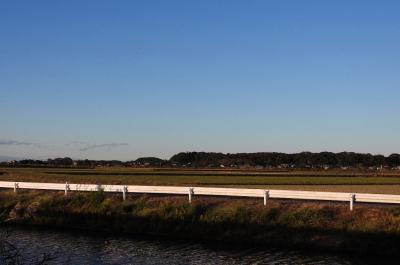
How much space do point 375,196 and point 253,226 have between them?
664 cm

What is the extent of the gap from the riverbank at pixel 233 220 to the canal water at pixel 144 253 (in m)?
1.61

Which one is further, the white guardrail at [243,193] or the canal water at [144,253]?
the white guardrail at [243,193]

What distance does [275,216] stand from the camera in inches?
1169

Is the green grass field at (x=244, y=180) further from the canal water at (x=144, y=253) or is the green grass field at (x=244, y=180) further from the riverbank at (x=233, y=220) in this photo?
the canal water at (x=144, y=253)

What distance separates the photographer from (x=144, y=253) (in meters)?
25.3

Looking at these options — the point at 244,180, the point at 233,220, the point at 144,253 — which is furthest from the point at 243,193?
the point at 244,180

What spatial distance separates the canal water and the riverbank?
5.28 feet

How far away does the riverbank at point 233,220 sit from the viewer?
86.8ft

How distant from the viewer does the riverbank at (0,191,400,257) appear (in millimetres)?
26453

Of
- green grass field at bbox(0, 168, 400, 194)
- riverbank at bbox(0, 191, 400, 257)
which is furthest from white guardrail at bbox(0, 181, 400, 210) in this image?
green grass field at bbox(0, 168, 400, 194)

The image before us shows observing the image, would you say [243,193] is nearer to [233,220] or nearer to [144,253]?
[233,220]

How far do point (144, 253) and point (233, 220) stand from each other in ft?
21.2

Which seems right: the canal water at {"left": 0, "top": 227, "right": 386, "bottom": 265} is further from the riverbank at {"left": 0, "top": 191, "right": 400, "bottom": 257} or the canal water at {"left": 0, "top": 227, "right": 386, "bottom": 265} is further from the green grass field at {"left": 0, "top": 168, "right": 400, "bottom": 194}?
the green grass field at {"left": 0, "top": 168, "right": 400, "bottom": 194}

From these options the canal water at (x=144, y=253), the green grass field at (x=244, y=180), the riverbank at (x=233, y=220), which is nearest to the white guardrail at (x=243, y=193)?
the riverbank at (x=233, y=220)
